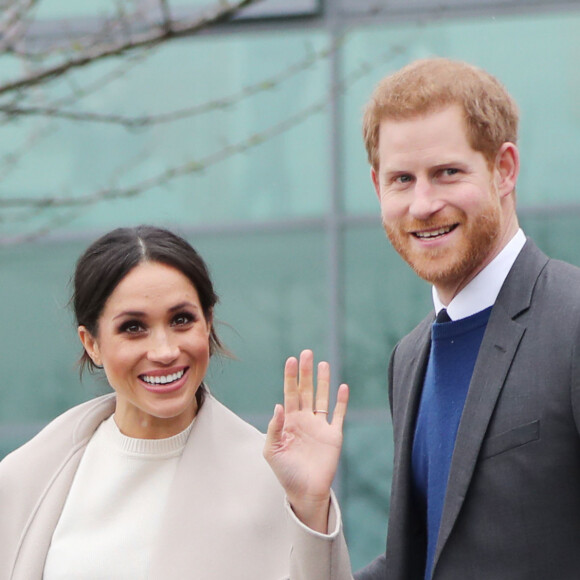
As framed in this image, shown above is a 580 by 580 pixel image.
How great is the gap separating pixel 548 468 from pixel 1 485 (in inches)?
60.3

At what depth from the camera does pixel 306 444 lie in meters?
2.87

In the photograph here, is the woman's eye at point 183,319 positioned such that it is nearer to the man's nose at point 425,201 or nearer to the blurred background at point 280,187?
the man's nose at point 425,201

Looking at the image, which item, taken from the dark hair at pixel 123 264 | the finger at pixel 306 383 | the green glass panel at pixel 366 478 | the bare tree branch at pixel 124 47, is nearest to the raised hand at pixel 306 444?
the finger at pixel 306 383

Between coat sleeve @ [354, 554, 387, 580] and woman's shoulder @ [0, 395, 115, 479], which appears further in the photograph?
woman's shoulder @ [0, 395, 115, 479]

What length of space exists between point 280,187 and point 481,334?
4.89 metres

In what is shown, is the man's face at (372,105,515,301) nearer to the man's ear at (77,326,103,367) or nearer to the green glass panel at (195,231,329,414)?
the man's ear at (77,326,103,367)

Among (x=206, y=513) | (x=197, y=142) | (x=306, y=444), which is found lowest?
(x=206, y=513)

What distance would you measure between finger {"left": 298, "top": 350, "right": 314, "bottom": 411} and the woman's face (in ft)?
1.01

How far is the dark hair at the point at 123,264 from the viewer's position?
316 cm

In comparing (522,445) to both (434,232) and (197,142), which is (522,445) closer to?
(434,232)

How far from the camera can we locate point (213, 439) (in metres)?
3.20

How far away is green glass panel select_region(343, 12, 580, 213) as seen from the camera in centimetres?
732

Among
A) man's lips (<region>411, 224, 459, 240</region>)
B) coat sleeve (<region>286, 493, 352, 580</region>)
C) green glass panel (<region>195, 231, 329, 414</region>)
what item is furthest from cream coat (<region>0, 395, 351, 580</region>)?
green glass panel (<region>195, 231, 329, 414</region>)

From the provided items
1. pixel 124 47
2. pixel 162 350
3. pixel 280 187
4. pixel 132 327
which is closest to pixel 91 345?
pixel 132 327
